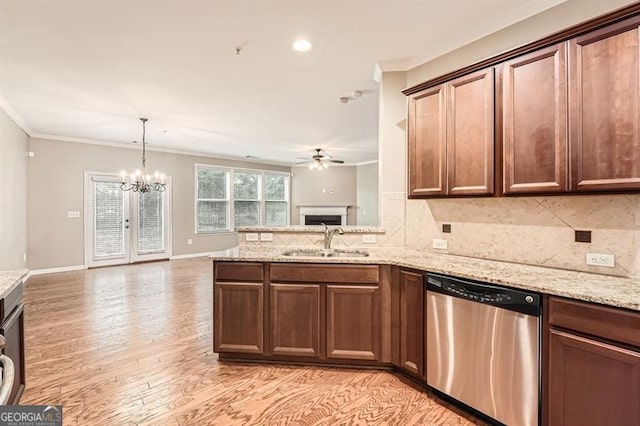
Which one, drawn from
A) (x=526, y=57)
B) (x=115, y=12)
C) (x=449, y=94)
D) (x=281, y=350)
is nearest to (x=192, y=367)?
(x=281, y=350)

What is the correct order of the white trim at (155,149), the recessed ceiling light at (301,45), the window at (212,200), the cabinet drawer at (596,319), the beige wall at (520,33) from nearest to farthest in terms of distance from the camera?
the cabinet drawer at (596,319) → the beige wall at (520,33) → the recessed ceiling light at (301,45) → the white trim at (155,149) → the window at (212,200)

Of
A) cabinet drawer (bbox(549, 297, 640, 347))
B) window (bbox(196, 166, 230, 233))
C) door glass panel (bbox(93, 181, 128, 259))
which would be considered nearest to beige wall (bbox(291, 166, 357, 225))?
window (bbox(196, 166, 230, 233))

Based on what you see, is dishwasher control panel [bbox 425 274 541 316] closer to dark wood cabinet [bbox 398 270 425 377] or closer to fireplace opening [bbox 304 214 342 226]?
dark wood cabinet [bbox 398 270 425 377]

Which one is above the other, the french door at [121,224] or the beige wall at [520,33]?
the beige wall at [520,33]

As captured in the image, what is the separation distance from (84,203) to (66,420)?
6097 mm

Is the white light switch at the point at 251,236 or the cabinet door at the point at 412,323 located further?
the white light switch at the point at 251,236

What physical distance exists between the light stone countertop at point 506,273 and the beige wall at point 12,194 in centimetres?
394

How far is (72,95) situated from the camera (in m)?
4.30

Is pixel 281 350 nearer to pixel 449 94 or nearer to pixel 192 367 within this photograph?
pixel 192 367

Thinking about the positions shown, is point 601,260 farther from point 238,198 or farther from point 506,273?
point 238,198

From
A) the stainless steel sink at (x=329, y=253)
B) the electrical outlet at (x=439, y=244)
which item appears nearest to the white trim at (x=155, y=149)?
the stainless steel sink at (x=329, y=253)

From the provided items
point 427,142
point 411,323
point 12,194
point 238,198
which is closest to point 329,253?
point 411,323

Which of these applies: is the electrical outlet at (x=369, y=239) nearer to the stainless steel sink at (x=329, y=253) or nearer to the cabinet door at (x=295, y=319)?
the stainless steel sink at (x=329, y=253)

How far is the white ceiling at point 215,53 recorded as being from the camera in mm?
2438
